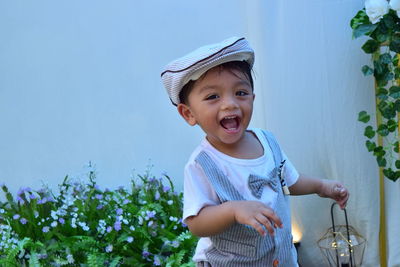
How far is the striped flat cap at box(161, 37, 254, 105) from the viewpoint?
5.40 feet

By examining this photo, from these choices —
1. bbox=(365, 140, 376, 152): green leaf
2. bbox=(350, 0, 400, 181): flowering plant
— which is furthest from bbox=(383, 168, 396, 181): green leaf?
bbox=(365, 140, 376, 152): green leaf

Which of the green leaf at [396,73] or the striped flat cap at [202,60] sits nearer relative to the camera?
the striped flat cap at [202,60]

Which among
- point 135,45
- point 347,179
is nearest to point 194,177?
point 347,179

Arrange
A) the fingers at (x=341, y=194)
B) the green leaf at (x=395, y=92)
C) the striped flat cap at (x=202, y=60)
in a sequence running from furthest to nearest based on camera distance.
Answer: the green leaf at (x=395, y=92), the fingers at (x=341, y=194), the striped flat cap at (x=202, y=60)

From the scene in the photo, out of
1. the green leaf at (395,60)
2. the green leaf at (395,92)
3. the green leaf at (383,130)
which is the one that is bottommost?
the green leaf at (383,130)

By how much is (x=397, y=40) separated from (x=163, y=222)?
1.74 meters

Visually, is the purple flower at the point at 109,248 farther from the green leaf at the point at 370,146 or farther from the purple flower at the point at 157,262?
the green leaf at the point at 370,146

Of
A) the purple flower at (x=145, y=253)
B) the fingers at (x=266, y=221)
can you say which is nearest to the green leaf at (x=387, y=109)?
the purple flower at (x=145, y=253)

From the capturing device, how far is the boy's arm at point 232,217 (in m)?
1.47

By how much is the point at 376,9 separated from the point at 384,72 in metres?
0.37

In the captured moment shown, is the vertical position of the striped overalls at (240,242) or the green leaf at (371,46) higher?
the green leaf at (371,46)

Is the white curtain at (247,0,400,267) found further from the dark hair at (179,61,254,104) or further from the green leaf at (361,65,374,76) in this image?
the dark hair at (179,61,254,104)

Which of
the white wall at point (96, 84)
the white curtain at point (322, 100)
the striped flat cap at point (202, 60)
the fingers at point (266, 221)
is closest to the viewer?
the fingers at point (266, 221)

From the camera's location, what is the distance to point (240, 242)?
1.73m
